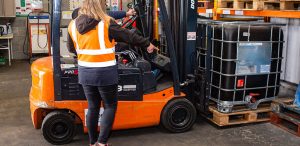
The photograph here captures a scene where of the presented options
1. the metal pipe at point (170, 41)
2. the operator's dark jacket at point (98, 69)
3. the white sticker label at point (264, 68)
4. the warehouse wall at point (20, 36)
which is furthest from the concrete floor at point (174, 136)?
the warehouse wall at point (20, 36)

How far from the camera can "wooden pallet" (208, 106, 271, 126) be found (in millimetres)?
4949

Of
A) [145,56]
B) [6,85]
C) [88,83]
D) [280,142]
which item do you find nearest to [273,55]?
[280,142]

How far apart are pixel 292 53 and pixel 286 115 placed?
1.16m

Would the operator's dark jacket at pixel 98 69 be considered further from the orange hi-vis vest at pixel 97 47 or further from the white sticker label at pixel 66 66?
the white sticker label at pixel 66 66

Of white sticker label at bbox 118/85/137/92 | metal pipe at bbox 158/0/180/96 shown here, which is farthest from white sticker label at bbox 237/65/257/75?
white sticker label at bbox 118/85/137/92

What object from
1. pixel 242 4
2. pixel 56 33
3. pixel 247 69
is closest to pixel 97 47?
pixel 56 33

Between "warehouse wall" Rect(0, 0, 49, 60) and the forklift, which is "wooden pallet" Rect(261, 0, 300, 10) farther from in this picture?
"warehouse wall" Rect(0, 0, 49, 60)

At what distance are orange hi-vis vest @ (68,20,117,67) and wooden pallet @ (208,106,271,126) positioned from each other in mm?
1995

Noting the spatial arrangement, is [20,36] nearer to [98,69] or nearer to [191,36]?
[191,36]

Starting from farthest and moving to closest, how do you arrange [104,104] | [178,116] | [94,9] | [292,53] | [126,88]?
[292,53] → [178,116] → [126,88] → [104,104] → [94,9]

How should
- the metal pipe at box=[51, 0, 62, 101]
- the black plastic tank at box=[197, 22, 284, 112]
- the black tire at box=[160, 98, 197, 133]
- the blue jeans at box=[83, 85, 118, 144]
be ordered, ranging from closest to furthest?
the blue jeans at box=[83, 85, 118, 144] < the metal pipe at box=[51, 0, 62, 101] < the black tire at box=[160, 98, 197, 133] < the black plastic tank at box=[197, 22, 284, 112]

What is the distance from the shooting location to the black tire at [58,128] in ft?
14.1

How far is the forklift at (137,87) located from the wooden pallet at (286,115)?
1225mm

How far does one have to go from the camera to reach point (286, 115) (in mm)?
4969
